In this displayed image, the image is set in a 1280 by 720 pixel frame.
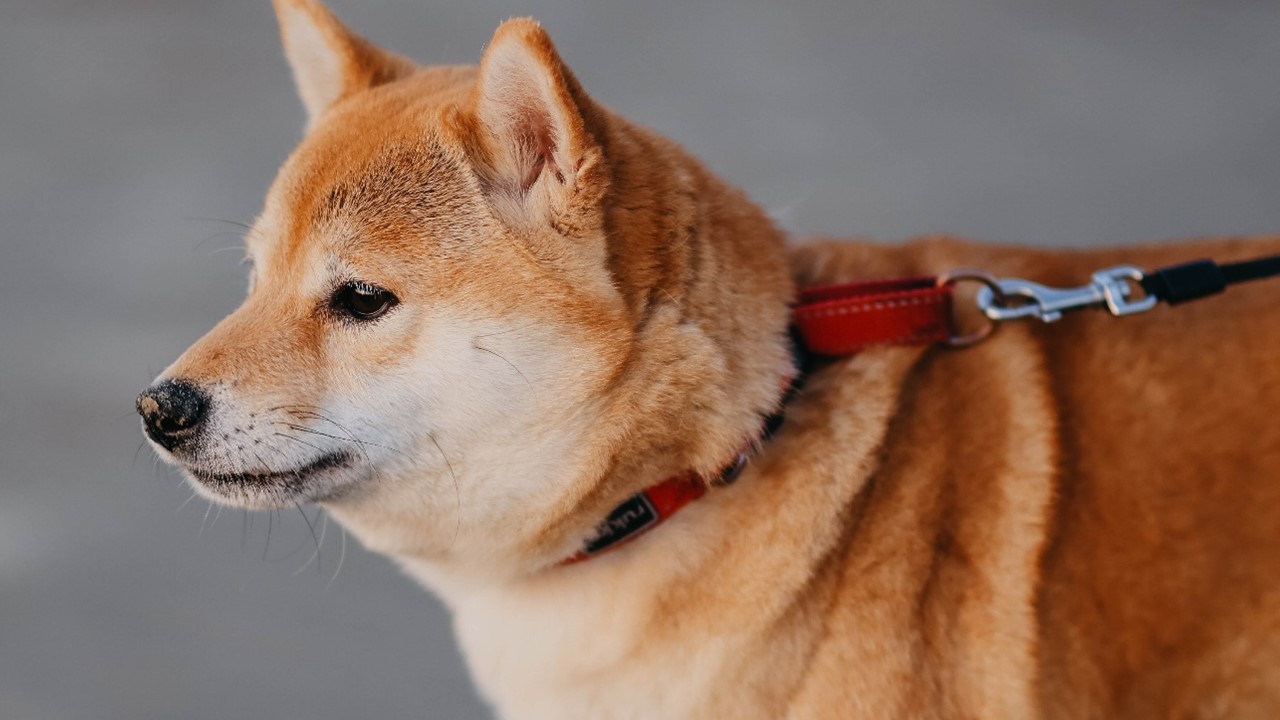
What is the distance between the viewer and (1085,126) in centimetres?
509

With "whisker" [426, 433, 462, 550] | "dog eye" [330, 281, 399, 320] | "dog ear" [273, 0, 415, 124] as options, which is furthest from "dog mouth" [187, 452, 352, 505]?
"dog ear" [273, 0, 415, 124]

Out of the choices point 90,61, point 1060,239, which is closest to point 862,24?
point 1060,239

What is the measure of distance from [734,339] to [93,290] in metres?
2.97

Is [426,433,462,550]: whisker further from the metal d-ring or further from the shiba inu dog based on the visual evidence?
the metal d-ring

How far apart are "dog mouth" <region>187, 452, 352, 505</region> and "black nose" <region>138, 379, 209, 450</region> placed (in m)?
0.09

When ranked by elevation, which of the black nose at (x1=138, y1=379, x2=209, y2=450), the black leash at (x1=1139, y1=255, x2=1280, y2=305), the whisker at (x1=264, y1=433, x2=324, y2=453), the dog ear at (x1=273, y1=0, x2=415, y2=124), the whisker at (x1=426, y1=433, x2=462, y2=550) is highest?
the dog ear at (x1=273, y1=0, x2=415, y2=124)

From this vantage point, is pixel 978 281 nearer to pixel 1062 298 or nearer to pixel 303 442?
pixel 1062 298

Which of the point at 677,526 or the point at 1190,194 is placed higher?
the point at 1190,194

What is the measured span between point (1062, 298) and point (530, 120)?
1.05m

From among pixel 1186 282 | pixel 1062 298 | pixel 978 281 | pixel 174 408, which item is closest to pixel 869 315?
pixel 978 281

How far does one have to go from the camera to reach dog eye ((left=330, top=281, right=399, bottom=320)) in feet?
7.00

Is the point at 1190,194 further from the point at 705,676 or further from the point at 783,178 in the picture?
the point at 705,676

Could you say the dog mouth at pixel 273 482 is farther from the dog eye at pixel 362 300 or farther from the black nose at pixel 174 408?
the dog eye at pixel 362 300

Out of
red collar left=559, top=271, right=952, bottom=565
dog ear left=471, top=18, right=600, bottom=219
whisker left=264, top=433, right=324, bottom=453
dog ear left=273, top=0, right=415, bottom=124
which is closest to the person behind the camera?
dog ear left=471, top=18, right=600, bottom=219
